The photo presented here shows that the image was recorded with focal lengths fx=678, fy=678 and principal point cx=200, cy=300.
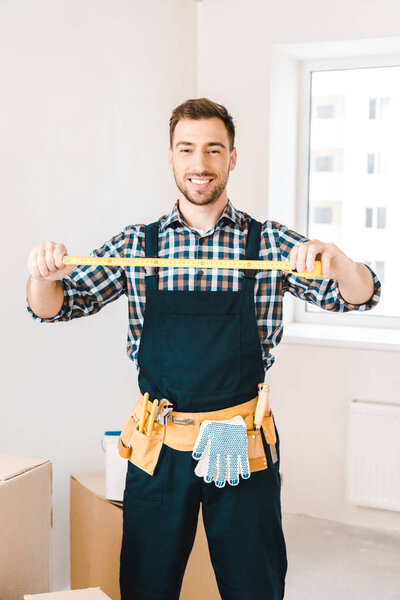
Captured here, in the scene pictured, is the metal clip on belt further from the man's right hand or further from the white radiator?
the white radiator

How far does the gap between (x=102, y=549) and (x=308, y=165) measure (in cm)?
226

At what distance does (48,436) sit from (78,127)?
117cm

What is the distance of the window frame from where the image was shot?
3447mm

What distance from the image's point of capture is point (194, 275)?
188 centimetres

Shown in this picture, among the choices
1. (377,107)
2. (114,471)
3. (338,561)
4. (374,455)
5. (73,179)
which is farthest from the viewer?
(377,107)

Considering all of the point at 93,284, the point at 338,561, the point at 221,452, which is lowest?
the point at 338,561

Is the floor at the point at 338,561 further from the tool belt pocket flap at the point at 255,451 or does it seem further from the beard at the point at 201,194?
the beard at the point at 201,194

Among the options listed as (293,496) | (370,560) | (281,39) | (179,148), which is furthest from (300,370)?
(179,148)

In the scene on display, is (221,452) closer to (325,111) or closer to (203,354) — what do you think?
(203,354)

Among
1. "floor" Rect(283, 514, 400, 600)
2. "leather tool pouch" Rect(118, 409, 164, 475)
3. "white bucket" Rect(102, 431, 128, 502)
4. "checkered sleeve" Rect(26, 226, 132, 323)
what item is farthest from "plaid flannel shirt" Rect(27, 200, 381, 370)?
"floor" Rect(283, 514, 400, 600)

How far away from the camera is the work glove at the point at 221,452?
1.74 metres

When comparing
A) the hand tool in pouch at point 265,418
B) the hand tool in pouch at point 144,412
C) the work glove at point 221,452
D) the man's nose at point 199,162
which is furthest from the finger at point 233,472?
the man's nose at point 199,162

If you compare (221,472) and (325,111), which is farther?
(325,111)

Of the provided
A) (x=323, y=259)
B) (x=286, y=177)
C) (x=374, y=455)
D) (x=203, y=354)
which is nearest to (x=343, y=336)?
(x=374, y=455)
